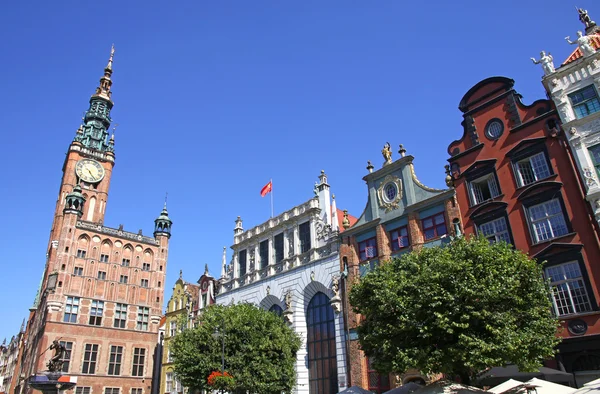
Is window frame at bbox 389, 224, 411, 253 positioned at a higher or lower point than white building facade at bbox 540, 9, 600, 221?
lower

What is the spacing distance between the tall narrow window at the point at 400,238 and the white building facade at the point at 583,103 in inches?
420

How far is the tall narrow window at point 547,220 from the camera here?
23438 mm

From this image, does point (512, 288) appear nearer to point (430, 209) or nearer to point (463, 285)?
point (463, 285)

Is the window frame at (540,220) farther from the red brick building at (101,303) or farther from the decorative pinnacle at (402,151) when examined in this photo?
the red brick building at (101,303)

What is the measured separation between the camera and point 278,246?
4069cm

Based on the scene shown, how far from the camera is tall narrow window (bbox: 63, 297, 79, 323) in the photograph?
169ft

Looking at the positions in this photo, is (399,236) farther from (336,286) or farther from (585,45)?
(585,45)

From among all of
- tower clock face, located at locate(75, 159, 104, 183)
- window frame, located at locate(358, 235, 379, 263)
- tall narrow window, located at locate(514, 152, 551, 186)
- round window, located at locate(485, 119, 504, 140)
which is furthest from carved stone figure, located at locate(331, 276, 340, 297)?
tower clock face, located at locate(75, 159, 104, 183)

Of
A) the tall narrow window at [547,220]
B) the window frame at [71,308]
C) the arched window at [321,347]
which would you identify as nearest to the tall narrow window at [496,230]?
the tall narrow window at [547,220]

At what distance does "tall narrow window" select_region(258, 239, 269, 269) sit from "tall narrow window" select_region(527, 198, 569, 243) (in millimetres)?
23327

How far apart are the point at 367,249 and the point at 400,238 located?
2785mm

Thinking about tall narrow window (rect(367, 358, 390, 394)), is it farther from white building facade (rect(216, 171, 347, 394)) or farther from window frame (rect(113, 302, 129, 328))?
window frame (rect(113, 302, 129, 328))

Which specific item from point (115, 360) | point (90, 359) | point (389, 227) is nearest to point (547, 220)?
point (389, 227)

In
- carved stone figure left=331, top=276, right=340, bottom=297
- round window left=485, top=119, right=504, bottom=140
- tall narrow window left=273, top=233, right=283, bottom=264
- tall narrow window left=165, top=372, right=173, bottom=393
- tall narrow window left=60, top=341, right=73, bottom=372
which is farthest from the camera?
tall narrow window left=165, top=372, right=173, bottom=393
